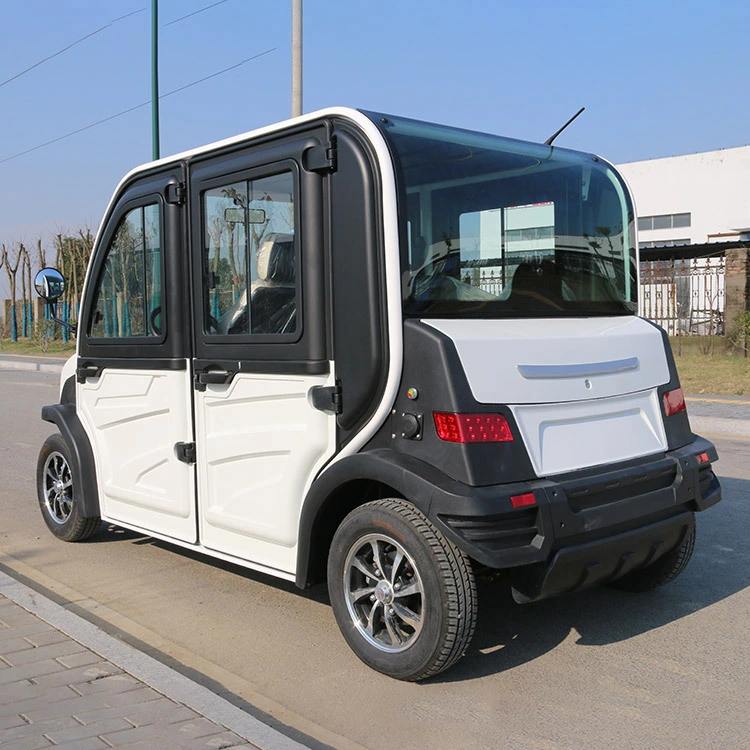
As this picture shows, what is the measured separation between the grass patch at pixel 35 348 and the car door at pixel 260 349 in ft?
91.2

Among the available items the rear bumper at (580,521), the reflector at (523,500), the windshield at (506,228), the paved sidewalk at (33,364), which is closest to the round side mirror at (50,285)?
the windshield at (506,228)

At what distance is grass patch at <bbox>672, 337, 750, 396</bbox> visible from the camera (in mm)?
14188

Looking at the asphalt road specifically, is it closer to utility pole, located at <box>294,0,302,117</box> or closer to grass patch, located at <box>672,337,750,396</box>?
grass patch, located at <box>672,337,750,396</box>

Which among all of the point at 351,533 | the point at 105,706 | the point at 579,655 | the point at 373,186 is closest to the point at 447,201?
the point at 373,186

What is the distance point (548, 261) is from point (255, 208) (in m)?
1.39

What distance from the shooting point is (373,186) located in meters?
3.94

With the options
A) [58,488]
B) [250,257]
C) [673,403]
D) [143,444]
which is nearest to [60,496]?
[58,488]

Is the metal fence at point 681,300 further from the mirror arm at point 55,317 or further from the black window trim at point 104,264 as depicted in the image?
the black window trim at point 104,264

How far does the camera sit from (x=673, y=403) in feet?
14.9

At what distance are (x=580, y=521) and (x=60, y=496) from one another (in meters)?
3.79

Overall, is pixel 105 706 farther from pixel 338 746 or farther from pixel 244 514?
pixel 244 514

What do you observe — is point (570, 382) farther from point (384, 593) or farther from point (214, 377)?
point (214, 377)

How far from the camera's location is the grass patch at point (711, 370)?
559 inches

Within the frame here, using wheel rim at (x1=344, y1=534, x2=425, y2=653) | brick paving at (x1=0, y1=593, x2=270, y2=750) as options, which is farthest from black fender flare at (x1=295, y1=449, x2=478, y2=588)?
brick paving at (x1=0, y1=593, x2=270, y2=750)
